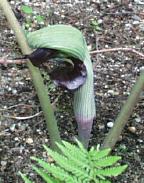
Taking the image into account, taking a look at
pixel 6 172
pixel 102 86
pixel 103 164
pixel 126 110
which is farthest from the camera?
pixel 102 86

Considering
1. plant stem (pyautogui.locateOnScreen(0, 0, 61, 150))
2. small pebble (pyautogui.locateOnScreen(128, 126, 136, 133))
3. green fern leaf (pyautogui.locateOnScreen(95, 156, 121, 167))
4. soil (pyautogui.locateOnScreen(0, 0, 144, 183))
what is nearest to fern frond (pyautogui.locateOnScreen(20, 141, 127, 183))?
green fern leaf (pyautogui.locateOnScreen(95, 156, 121, 167))

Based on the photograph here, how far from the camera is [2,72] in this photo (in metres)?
1.55

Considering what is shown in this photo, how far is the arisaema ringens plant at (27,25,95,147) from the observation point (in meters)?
1.05

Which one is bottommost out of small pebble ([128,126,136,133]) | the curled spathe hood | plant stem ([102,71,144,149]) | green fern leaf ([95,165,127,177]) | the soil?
small pebble ([128,126,136,133])

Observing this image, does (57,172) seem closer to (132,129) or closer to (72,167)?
(72,167)

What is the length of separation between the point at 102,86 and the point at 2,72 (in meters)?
0.30

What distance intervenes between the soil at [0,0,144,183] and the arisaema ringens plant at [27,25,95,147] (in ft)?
0.69

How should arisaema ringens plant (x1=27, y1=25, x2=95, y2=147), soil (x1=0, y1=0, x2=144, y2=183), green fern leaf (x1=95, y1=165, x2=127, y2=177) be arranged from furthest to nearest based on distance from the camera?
1. soil (x1=0, y1=0, x2=144, y2=183)
2. arisaema ringens plant (x1=27, y1=25, x2=95, y2=147)
3. green fern leaf (x1=95, y1=165, x2=127, y2=177)

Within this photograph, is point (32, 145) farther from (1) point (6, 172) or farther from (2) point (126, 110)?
(2) point (126, 110)

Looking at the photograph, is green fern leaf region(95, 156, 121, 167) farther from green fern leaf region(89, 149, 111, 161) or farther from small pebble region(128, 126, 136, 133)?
small pebble region(128, 126, 136, 133)

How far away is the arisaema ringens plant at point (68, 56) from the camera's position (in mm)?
1054

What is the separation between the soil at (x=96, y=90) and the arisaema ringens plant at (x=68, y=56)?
0.69 feet

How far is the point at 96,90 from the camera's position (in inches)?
58.7

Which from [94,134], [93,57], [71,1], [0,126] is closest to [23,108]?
[0,126]
